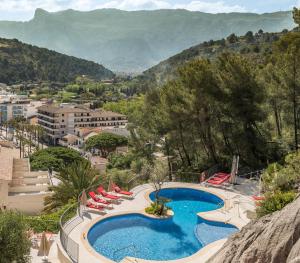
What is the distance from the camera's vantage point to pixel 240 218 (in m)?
15.4

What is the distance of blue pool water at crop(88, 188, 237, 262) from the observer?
43.7 ft

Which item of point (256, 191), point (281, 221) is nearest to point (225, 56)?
point (256, 191)

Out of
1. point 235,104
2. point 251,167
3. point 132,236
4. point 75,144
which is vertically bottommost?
point 75,144

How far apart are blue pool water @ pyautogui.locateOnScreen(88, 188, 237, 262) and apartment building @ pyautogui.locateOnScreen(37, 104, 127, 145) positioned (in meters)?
68.4

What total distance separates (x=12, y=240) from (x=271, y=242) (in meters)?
8.09

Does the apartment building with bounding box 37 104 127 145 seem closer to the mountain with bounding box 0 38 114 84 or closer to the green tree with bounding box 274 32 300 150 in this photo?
the green tree with bounding box 274 32 300 150

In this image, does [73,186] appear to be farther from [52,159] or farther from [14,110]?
[14,110]

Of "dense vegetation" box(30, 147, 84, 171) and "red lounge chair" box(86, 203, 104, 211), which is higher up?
"red lounge chair" box(86, 203, 104, 211)

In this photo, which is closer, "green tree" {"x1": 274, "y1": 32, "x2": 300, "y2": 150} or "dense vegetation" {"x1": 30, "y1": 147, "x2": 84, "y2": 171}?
"green tree" {"x1": 274, "y1": 32, "x2": 300, "y2": 150}

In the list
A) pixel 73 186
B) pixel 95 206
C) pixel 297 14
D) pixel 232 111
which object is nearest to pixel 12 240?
pixel 95 206

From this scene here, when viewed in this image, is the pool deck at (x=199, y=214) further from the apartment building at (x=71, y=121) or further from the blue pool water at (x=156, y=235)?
the apartment building at (x=71, y=121)

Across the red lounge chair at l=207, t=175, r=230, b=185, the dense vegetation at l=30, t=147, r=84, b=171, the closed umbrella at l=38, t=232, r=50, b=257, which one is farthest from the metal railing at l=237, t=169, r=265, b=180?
the dense vegetation at l=30, t=147, r=84, b=171

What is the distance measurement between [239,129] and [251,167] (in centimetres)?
222

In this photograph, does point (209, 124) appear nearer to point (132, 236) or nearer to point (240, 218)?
point (240, 218)
